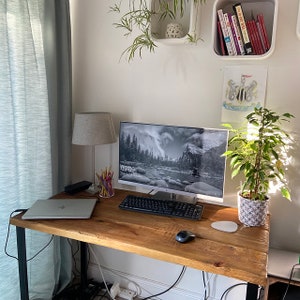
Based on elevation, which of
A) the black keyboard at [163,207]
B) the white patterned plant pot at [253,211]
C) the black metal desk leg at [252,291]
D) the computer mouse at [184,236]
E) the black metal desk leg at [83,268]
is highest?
the white patterned plant pot at [253,211]

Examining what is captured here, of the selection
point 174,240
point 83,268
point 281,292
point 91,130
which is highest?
point 91,130

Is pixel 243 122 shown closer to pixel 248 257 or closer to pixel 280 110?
pixel 280 110

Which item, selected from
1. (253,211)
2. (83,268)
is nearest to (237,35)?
(253,211)

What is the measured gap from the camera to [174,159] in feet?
5.36

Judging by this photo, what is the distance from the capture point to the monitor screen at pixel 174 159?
154cm

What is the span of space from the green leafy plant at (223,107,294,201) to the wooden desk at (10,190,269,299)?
196 mm

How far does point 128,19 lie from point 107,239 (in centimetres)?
134

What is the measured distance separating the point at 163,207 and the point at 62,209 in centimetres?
54

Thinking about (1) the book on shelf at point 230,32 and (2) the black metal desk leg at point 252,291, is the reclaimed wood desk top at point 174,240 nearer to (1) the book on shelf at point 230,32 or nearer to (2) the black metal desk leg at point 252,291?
(2) the black metal desk leg at point 252,291

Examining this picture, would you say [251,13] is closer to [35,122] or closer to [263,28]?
[263,28]

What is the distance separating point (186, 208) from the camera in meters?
1.56

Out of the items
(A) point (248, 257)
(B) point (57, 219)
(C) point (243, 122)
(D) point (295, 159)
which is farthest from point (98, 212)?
(D) point (295, 159)

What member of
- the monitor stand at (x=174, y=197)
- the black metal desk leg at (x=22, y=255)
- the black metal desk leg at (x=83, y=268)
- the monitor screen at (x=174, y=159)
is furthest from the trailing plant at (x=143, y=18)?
the black metal desk leg at (x=83, y=268)

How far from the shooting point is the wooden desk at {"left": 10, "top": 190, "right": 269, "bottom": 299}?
3.69 ft
